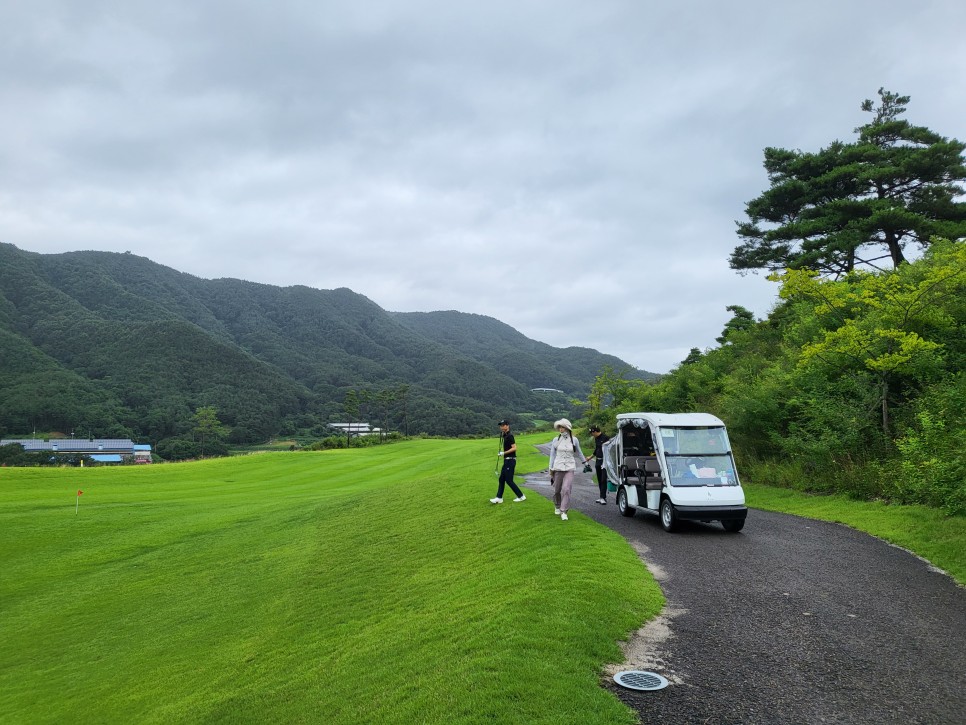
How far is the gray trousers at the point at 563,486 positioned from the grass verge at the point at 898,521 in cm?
630

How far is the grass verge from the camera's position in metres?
10.5

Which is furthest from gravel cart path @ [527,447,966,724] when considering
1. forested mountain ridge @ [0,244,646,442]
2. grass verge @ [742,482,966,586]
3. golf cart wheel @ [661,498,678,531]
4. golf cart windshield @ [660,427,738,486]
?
forested mountain ridge @ [0,244,646,442]

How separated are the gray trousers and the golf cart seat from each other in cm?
177

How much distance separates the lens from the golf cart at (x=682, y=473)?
12.9m

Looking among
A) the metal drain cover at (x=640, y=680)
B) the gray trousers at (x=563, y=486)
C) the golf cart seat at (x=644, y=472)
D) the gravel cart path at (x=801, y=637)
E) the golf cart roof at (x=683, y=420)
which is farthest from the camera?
the golf cart roof at (x=683, y=420)

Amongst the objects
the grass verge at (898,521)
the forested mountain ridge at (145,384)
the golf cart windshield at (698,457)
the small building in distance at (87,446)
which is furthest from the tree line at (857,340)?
the forested mountain ridge at (145,384)

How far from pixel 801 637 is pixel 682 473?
260 inches

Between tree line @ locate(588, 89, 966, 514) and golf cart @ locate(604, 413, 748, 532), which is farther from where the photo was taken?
tree line @ locate(588, 89, 966, 514)

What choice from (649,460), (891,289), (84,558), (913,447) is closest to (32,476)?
(84,558)

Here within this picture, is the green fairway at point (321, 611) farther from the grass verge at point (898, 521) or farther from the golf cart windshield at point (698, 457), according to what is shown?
the grass verge at point (898, 521)

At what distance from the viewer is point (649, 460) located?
14.2 metres

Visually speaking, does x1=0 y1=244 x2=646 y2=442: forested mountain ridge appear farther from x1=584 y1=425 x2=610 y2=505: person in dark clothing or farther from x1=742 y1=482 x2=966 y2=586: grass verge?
x1=742 y1=482 x2=966 y2=586: grass verge

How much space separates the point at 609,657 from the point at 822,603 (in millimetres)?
3844

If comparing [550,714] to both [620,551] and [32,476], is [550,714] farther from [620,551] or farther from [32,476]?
[32,476]
